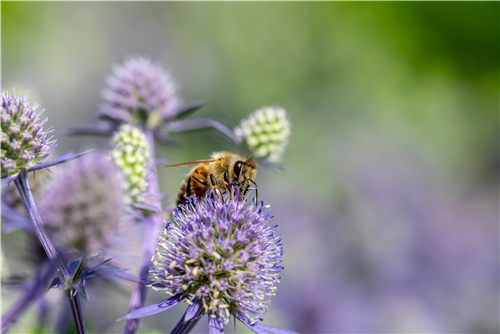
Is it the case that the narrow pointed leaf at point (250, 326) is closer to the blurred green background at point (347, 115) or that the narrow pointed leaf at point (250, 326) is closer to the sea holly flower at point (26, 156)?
the sea holly flower at point (26, 156)

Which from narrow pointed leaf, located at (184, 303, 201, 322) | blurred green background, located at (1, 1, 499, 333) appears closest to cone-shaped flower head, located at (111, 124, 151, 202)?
narrow pointed leaf, located at (184, 303, 201, 322)

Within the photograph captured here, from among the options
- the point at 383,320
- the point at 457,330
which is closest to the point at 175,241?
the point at 383,320

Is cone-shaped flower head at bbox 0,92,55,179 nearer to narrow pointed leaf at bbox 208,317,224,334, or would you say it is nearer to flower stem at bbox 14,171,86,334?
flower stem at bbox 14,171,86,334

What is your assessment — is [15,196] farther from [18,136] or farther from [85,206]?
[85,206]

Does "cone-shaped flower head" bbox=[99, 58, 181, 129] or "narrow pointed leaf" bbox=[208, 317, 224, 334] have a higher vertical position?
"cone-shaped flower head" bbox=[99, 58, 181, 129]

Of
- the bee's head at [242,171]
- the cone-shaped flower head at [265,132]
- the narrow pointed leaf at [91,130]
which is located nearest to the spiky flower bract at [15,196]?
the narrow pointed leaf at [91,130]

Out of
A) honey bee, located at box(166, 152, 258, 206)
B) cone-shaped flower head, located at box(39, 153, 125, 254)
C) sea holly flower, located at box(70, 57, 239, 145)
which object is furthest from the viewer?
sea holly flower, located at box(70, 57, 239, 145)

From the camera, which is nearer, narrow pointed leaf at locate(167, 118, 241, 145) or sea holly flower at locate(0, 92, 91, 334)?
sea holly flower at locate(0, 92, 91, 334)
